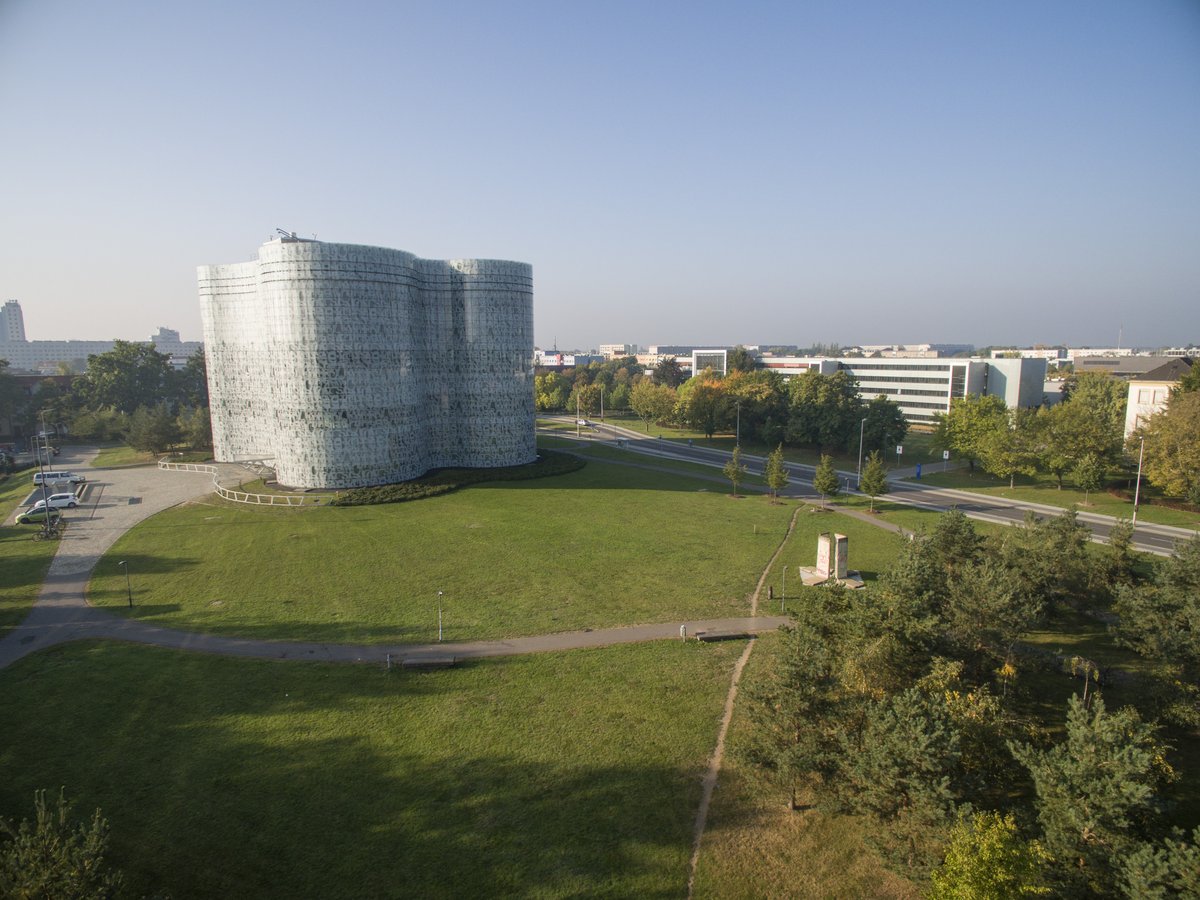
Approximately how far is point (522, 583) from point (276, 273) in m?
35.7

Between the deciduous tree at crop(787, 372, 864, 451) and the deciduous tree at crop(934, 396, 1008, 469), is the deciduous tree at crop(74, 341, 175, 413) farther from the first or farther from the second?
the deciduous tree at crop(934, 396, 1008, 469)

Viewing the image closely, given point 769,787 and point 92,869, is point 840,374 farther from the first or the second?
point 92,869

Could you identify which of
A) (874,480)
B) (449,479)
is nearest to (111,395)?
(449,479)

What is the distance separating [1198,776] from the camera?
17078mm

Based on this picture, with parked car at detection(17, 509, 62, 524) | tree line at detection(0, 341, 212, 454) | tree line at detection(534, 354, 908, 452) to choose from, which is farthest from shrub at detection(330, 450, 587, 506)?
tree line at detection(0, 341, 212, 454)

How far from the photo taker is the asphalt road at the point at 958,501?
38.3m

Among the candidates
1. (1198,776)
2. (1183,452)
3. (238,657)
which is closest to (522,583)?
(238,657)

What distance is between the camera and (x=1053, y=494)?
50.0 m

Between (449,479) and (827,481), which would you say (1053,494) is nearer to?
(827,481)

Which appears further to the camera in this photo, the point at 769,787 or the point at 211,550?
the point at 211,550

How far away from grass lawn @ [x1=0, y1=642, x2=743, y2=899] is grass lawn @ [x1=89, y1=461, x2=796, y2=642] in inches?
148

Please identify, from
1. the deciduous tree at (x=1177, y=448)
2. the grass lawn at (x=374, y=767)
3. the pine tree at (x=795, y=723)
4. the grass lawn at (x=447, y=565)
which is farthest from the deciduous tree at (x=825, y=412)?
the pine tree at (x=795, y=723)

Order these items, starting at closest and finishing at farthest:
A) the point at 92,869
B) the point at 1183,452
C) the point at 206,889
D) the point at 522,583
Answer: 1. the point at 92,869
2. the point at 206,889
3. the point at 522,583
4. the point at 1183,452

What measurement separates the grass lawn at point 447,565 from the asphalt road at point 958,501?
1250cm
